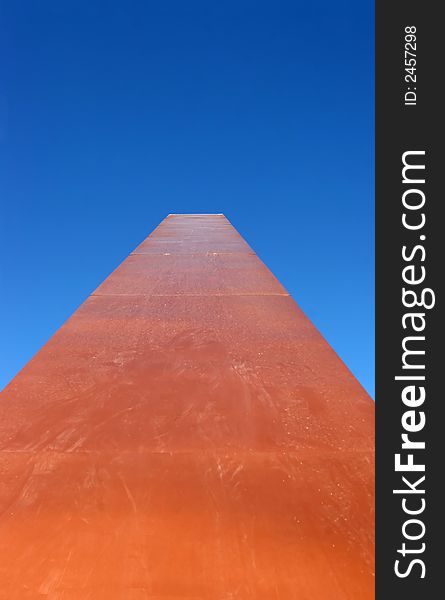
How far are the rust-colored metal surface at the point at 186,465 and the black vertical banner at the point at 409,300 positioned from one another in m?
0.13

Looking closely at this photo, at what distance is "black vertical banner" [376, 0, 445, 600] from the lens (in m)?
1.88

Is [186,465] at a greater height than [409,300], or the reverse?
[409,300]

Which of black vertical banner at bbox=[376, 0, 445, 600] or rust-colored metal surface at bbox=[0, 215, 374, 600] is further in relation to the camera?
black vertical banner at bbox=[376, 0, 445, 600]

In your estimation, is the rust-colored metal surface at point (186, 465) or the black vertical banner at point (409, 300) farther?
the black vertical banner at point (409, 300)

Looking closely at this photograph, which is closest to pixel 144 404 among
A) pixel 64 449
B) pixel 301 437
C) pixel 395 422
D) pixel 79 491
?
pixel 64 449

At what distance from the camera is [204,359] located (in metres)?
3.27

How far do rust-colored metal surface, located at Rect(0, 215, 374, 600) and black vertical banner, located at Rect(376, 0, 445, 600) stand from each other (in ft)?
0.44

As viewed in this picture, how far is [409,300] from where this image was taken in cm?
248

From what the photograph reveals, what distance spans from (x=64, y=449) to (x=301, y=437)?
122 cm

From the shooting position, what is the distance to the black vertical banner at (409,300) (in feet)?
6.16

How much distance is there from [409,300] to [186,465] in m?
1.44

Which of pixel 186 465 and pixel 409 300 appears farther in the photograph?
pixel 409 300

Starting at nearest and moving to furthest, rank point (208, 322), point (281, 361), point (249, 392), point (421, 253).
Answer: point (421, 253)
point (249, 392)
point (281, 361)
point (208, 322)

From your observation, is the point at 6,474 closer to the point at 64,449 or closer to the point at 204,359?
the point at 64,449
